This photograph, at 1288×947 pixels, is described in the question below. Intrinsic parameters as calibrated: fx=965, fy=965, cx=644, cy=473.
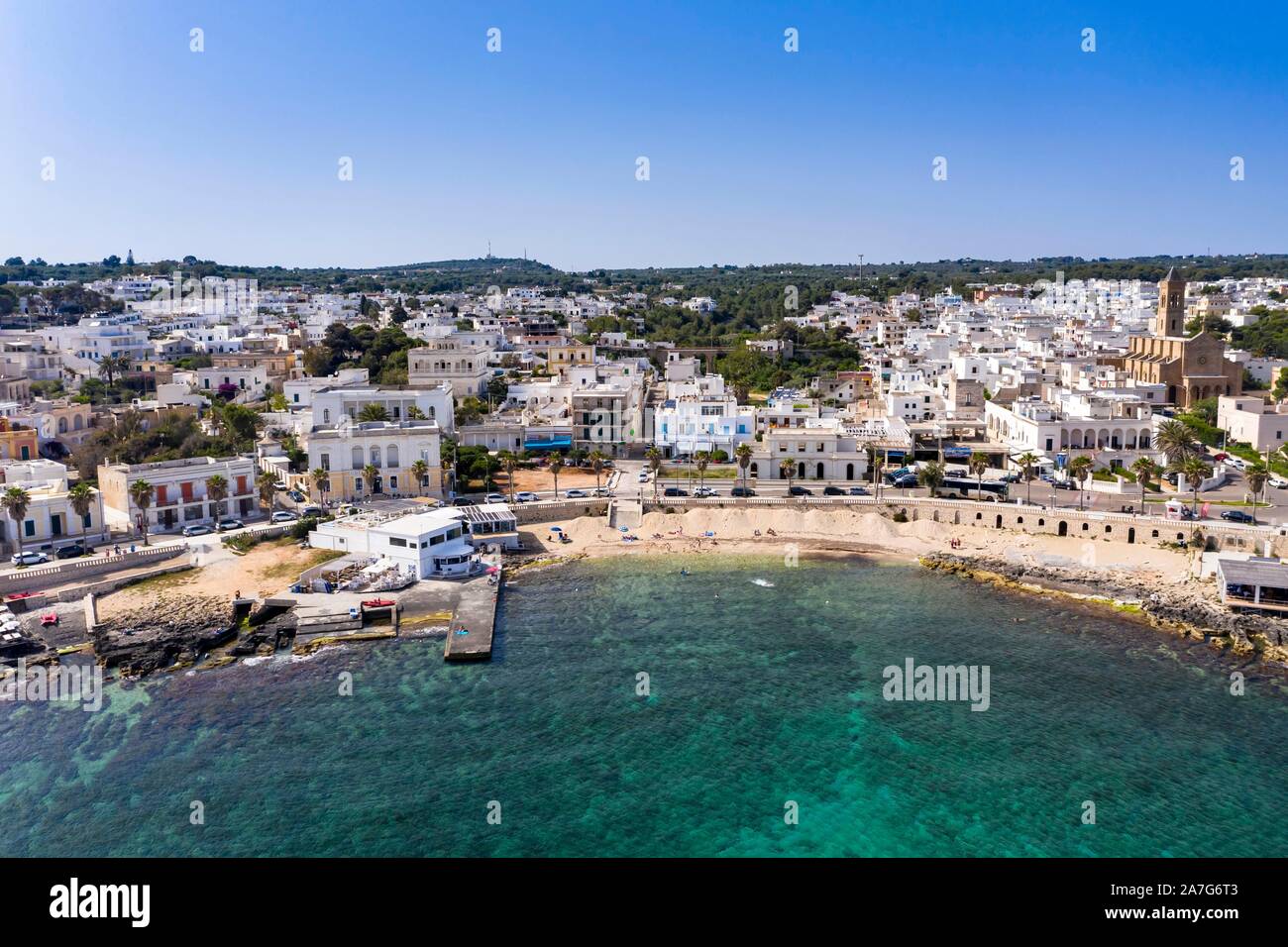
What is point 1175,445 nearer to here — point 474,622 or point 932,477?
point 932,477

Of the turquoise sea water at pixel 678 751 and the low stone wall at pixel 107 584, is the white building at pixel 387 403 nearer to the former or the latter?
the low stone wall at pixel 107 584

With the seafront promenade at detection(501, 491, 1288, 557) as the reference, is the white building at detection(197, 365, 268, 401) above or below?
above

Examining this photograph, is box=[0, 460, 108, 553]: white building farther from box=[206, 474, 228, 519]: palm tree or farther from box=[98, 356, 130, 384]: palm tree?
box=[98, 356, 130, 384]: palm tree

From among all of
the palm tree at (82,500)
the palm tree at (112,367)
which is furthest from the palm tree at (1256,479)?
the palm tree at (112,367)

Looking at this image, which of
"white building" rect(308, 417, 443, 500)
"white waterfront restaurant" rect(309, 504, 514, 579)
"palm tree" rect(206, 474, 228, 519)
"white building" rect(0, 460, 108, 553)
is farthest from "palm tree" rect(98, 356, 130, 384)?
"white waterfront restaurant" rect(309, 504, 514, 579)

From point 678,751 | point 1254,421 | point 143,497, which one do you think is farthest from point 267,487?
point 1254,421

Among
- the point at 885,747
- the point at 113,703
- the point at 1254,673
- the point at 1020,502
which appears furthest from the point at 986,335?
the point at 113,703

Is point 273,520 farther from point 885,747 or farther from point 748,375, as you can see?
point 748,375
